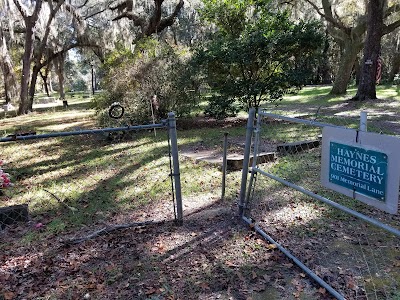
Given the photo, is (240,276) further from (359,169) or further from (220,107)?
(220,107)

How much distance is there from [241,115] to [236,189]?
8.42m

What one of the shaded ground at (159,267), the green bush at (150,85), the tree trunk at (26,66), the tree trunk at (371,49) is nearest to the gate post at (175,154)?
the shaded ground at (159,267)

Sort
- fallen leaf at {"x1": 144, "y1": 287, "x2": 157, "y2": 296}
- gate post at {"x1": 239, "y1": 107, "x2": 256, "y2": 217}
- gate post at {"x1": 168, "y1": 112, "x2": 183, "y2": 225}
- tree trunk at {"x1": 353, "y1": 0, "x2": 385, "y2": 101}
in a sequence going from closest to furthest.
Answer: fallen leaf at {"x1": 144, "y1": 287, "x2": 157, "y2": 296} < gate post at {"x1": 168, "y1": 112, "x2": 183, "y2": 225} < gate post at {"x1": 239, "y1": 107, "x2": 256, "y2": 217} < tree trunk at {"x1": 353, "y1": 0, "x2": 385, "y2": 101}

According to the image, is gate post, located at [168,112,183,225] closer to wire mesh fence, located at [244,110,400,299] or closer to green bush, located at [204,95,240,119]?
wire mesh fence, located at [244,110,400,299]

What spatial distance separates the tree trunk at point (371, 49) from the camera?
45.4ft

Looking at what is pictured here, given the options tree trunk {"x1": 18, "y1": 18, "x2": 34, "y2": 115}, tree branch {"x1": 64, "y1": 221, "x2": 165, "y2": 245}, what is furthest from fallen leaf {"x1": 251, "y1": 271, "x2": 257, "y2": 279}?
tree trunk {"x1": 18, "y1": 18, "x2": 34, "y2": 115}

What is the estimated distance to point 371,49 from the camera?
14.2 metres

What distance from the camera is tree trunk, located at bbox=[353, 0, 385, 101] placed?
13.8 m

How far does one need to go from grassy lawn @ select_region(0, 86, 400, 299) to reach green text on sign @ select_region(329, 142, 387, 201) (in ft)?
3.09

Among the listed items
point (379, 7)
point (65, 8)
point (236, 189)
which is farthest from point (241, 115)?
point (65, 8)

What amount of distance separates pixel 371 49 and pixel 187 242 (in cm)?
1362

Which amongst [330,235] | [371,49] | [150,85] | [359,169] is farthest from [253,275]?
[371,49]

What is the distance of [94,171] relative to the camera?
7203mm

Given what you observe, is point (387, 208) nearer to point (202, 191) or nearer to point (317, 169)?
point (202, 191)
